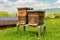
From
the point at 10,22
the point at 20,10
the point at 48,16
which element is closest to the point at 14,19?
the point at 10,22

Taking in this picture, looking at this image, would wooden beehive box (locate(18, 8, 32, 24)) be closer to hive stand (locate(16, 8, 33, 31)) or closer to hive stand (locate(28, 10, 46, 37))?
hive stand (locate(16, 8, 33, 31))

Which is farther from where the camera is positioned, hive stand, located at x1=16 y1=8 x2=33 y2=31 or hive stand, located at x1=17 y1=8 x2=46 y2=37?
hive stand, located at x1=16 y1=8 x2=33 y2=31

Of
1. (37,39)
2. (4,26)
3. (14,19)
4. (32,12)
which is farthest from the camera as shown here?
(14,19)

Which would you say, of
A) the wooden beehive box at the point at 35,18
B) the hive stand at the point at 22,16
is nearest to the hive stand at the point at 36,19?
the wooden beehive box at the point at 35,18

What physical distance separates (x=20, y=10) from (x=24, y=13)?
0.42 m

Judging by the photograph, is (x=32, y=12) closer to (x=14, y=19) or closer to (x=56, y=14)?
(x=14, y=19)

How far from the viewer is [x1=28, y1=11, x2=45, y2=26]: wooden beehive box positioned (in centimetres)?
1030

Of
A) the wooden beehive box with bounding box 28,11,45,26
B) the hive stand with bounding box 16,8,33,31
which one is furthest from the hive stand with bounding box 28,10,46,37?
the hive stand with bounding box 16,8,33,31

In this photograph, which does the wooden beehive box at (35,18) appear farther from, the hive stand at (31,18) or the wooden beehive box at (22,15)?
the wooden beehive box at (22,15)

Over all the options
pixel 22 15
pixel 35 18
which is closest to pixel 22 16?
pixel 22 15

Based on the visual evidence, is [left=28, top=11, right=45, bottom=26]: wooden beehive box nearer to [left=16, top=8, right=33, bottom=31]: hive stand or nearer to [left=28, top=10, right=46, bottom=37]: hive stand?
[left=28, top=10, right=46, bottom=37]: hive stand

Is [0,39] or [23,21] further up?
[23,21]

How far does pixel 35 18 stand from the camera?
410 inches

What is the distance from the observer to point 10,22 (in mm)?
18797
